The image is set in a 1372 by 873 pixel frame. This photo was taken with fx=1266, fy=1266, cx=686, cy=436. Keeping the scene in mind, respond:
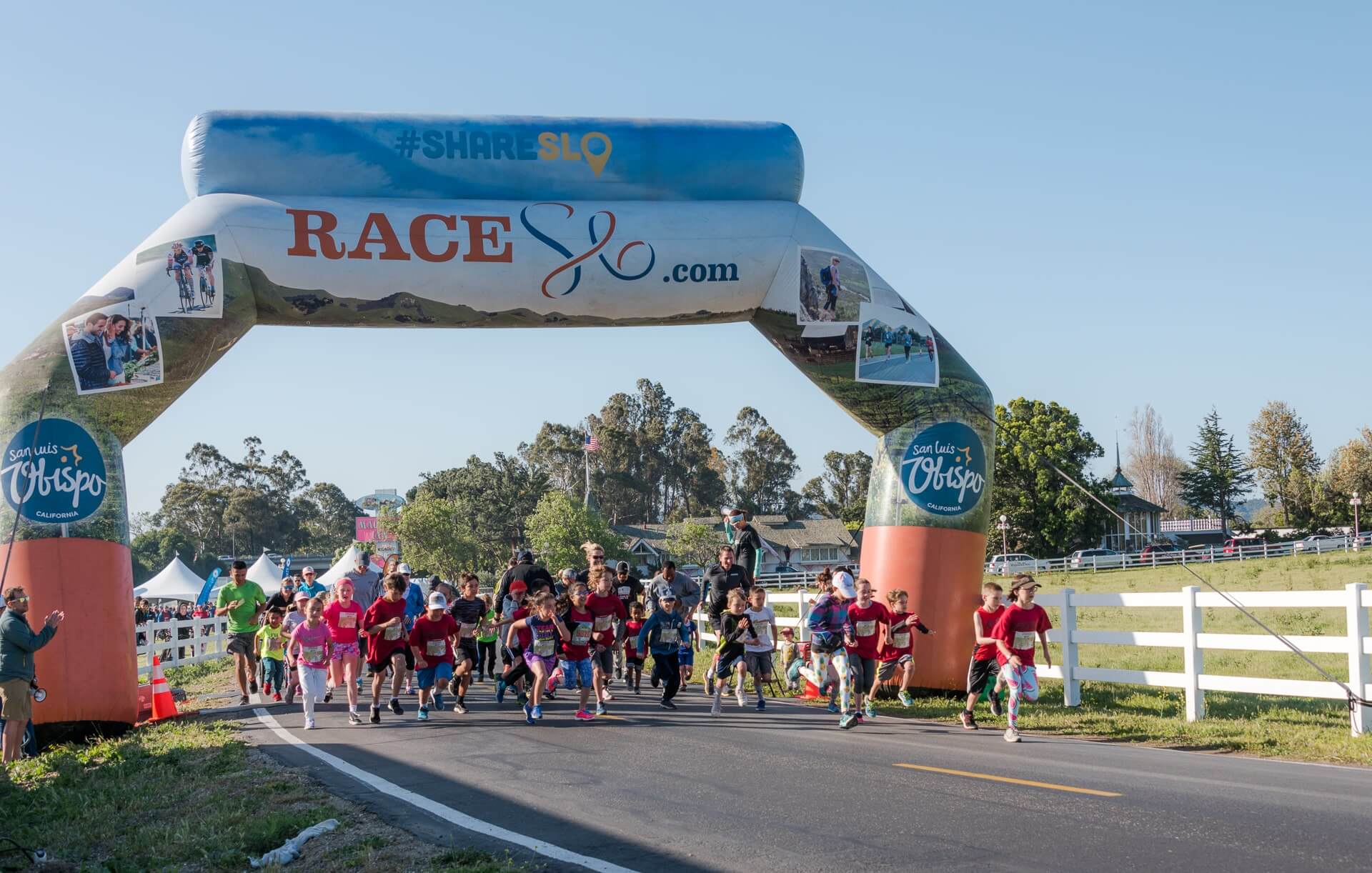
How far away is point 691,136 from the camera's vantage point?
16.3 metres

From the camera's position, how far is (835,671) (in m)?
15.4

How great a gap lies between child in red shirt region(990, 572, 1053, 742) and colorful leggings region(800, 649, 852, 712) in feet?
5.34

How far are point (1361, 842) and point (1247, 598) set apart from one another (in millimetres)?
6513

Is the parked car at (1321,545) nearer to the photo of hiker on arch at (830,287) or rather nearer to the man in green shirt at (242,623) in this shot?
the photo of hiker on arch at (830,287)

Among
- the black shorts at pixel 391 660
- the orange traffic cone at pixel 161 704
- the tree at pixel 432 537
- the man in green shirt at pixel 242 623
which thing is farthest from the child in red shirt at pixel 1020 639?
the tree at pixel 432 537

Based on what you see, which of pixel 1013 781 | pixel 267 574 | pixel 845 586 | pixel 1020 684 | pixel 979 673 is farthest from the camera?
pixel 267 574

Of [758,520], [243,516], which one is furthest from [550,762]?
[243,516]

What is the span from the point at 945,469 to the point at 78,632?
10114 millimetres

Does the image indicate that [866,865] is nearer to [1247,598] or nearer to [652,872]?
[652,872]

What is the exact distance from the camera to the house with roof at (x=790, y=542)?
294 ft

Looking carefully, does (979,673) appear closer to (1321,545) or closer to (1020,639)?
(1020,639)

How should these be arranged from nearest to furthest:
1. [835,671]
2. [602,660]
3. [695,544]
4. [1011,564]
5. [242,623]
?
[835,671] → [602,660] → [242,623] → [1011,564] → [695,544]

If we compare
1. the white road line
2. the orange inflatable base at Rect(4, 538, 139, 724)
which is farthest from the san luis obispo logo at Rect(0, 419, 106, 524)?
the white road line

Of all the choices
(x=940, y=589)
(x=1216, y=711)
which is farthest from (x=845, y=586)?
(x=1216, y=711)
